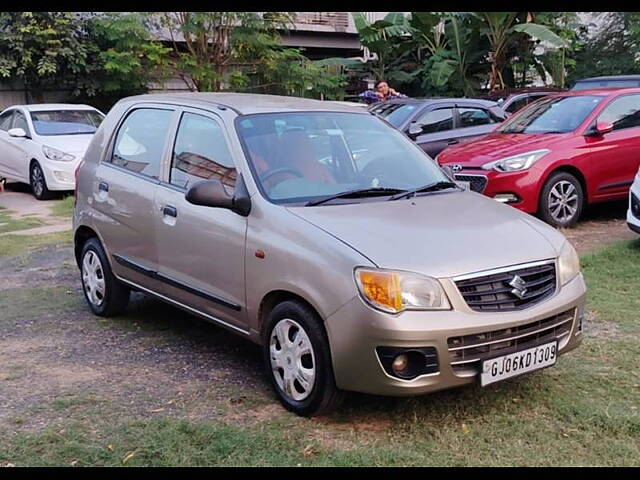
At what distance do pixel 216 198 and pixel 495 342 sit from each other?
175 cm

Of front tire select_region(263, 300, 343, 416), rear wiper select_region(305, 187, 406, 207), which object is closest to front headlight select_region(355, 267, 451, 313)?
front tire select_region(263, 300, 343, 416)

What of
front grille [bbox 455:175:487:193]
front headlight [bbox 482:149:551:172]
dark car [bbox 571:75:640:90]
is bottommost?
front grille [bbox 455:175:487:193]

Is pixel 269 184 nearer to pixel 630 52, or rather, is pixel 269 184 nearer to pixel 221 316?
pixel 221 316

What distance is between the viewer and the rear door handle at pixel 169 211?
487cm

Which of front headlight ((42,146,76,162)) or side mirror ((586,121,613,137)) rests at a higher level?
side mirror ((586,121,613,137))

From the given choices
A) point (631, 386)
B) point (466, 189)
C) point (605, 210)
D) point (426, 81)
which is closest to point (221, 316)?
point (466, 189)

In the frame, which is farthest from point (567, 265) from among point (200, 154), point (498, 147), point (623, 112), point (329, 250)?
point (623, 112)

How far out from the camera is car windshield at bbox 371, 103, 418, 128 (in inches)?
453

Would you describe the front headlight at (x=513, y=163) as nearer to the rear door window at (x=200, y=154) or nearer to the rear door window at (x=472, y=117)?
the rear door window at (x=472, y=117)

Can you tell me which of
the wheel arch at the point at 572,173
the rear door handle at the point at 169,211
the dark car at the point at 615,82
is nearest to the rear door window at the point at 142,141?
the rear door handle at the point at 169,211

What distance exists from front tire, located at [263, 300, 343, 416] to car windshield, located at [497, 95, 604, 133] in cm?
616

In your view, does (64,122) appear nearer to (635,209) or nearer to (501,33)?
(635,209)

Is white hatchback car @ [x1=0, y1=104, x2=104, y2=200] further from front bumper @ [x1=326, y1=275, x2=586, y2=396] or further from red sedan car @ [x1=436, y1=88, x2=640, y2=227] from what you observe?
front bumper @ [x1=326, y1=275, x2=586, y2=396]

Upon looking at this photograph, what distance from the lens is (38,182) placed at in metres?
13.1
